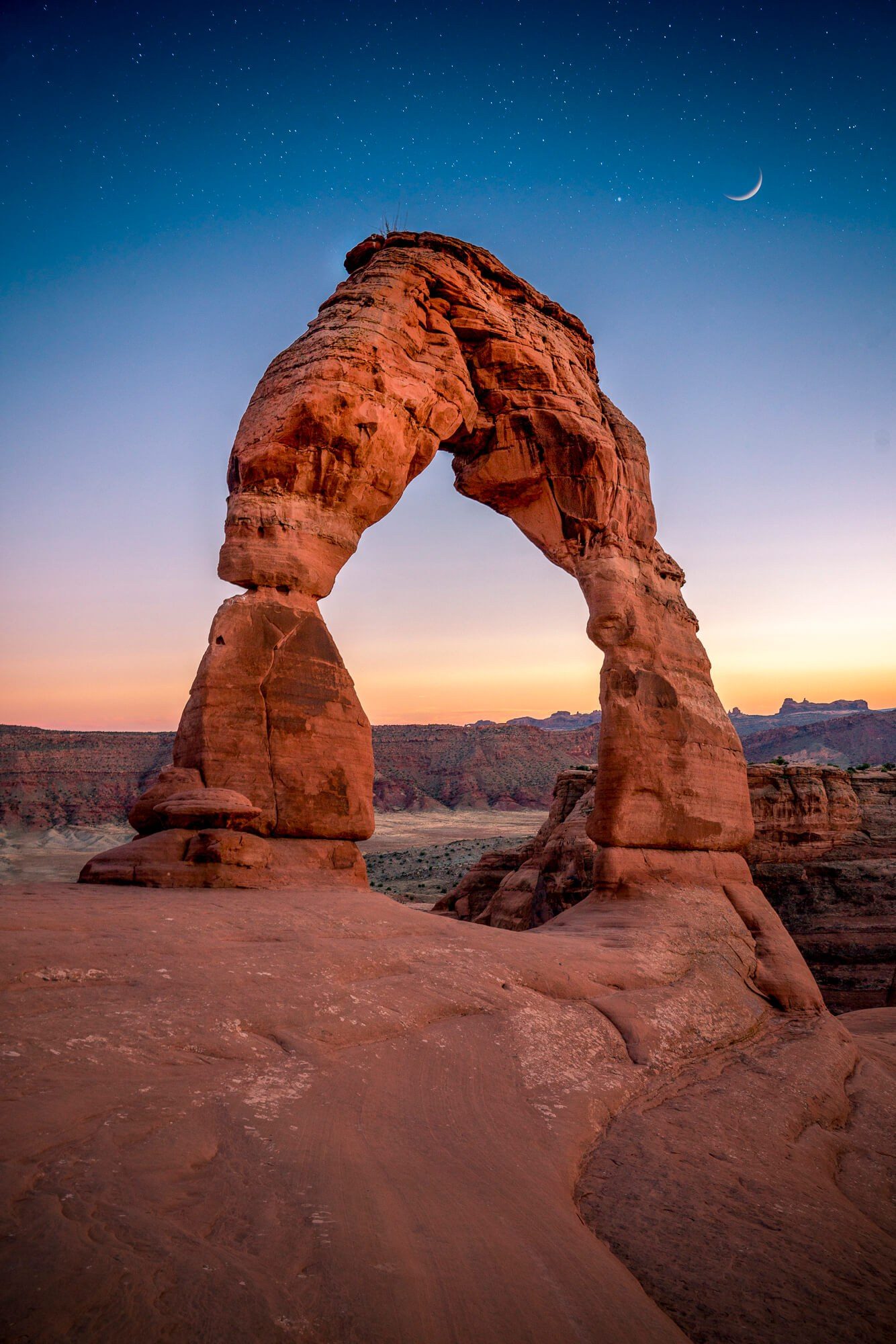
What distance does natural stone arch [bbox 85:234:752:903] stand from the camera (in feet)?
25.5

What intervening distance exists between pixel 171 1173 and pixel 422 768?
7285 cm

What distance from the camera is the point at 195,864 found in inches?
267

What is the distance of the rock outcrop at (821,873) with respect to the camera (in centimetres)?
1198

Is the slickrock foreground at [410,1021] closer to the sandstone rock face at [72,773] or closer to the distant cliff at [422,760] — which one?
the distant cliff at [422,760]

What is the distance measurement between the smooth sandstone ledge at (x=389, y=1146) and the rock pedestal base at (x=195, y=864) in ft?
1.10

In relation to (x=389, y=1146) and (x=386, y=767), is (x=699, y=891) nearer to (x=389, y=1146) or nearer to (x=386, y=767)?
(x=389, y=1146)

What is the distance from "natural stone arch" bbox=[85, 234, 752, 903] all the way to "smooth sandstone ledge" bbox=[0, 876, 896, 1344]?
4.80ft

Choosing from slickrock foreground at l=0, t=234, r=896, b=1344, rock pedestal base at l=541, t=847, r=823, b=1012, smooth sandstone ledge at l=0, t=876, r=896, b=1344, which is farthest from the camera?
rock pedestal base at l=541, t=847, r=823, b=1012

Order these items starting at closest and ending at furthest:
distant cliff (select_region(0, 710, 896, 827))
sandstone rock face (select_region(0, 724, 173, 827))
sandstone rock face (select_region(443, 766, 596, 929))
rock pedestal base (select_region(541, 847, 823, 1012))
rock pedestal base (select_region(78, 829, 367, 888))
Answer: rock pedestal base (select_region(78, 829, 367, 888))
rock pedestal base (select_region(541, 847, 823, 1012))
sandstone rock face (select_region(443, 766, 596, 929))
sandstone rock face (select_region(0, 724, 173, 827))
distant cliff (select_region(0, 710, 896, 827))

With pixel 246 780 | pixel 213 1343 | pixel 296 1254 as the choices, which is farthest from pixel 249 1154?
pixel 246 780

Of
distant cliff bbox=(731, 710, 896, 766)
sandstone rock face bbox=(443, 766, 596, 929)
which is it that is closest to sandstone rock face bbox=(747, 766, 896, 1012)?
sandstone rock face bbox=(443, 766, 596, 929)

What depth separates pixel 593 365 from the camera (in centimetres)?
1344

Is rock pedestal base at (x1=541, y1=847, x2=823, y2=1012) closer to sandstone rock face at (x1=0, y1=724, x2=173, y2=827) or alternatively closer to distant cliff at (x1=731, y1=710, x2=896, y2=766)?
sandstone rock face at (x1=0, y1=724, x2=173, y2=827)

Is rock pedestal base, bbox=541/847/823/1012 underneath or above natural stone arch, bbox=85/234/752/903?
underneath
